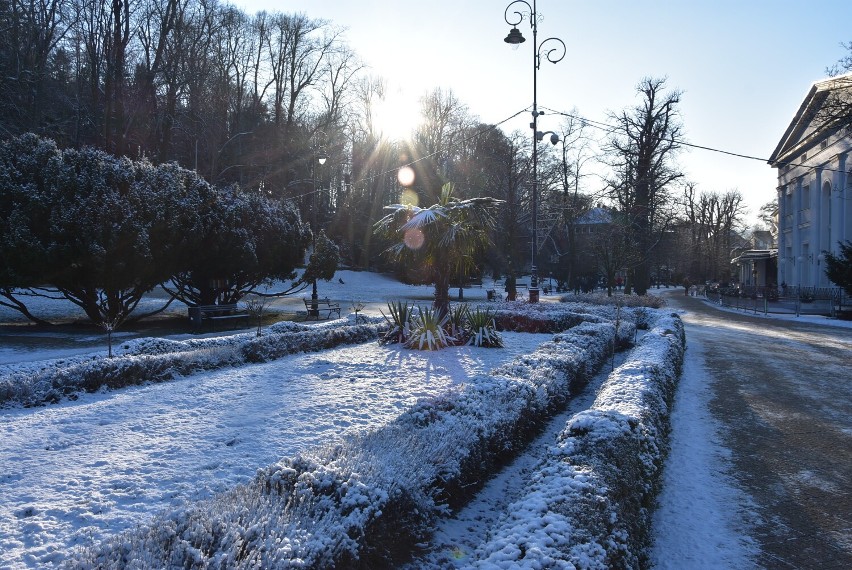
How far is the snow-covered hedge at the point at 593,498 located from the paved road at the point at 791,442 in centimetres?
81

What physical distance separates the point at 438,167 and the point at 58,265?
34.4 m

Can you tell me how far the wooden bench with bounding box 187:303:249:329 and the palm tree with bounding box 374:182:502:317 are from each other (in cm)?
644

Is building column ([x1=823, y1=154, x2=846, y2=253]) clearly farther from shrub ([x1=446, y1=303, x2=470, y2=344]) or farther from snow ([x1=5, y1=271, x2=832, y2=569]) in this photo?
snow ([x1=5, y1=271, x2=832, y2=569])

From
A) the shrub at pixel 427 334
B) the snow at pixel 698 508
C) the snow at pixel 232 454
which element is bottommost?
the snow at pixel 698 508

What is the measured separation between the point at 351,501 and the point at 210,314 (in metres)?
14.7

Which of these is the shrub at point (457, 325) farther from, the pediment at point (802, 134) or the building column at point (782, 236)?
the building column at point (782, 236)

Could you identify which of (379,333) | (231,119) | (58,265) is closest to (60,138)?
(231,119)

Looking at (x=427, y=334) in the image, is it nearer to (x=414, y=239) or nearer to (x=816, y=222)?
(x=414, y=239)

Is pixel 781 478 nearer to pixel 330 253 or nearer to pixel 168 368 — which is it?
pixel 168 368

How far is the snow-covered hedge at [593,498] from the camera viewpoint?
264 cm

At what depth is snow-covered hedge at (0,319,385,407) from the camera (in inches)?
260

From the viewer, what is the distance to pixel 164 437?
5.23m

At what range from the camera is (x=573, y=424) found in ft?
14.5

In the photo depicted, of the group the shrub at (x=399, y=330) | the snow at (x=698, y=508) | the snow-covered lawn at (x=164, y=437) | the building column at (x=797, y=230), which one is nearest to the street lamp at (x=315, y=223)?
the shrub at (x=399, y=330)
